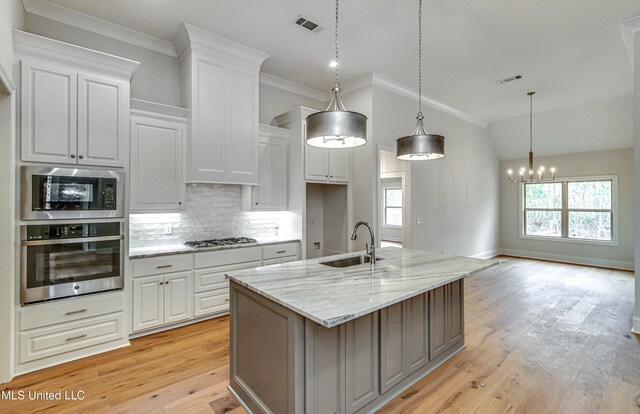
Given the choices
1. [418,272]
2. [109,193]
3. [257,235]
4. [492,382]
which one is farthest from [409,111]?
[109,193]

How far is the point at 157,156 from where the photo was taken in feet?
10.8

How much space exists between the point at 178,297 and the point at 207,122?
6.56 feet

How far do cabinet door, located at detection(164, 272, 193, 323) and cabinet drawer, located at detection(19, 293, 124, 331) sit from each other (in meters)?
0.42

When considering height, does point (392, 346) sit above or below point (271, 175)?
below

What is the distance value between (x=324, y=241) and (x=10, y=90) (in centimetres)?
406

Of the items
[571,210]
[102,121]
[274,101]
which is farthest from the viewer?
[571,210]

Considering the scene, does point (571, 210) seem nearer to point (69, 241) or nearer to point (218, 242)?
point (218, 242)

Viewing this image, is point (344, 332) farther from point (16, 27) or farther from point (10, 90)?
point (16, 27)

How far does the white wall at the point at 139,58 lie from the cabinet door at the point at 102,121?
2.13 feet

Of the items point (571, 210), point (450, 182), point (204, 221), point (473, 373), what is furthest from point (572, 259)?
point (204, 221)

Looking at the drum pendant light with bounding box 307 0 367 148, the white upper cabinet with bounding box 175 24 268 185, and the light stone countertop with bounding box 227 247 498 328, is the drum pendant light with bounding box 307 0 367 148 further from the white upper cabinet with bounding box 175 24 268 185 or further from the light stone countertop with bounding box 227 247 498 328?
the white upper cabinet with bounding box 175 24 268 185

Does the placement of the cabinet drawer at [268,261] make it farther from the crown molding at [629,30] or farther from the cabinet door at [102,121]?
the crown molding at [629,30]

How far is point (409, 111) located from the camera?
5.23 metres

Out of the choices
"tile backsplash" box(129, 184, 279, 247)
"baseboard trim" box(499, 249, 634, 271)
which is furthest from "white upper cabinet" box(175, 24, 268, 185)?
"baseboard trim" box(499, 249, 634, 271)
